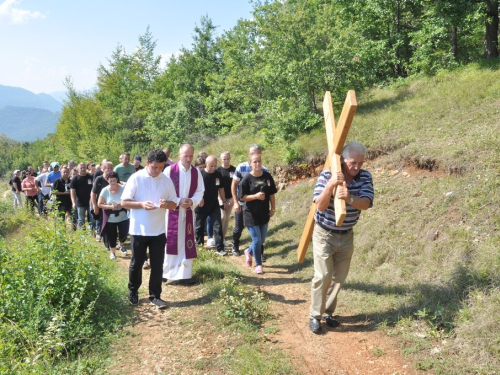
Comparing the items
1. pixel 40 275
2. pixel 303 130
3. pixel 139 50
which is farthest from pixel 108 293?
pixel 139 50

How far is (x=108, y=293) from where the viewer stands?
5465 mm

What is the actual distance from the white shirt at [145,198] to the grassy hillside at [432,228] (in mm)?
2744

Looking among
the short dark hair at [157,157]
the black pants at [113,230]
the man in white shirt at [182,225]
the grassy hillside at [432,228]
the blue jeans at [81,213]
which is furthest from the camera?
the blue jeans at [81,213]

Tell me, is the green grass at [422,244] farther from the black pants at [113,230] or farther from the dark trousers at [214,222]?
the black pants at [113,230]

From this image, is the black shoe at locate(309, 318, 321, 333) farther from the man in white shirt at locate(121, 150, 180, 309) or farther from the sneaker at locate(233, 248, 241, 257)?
the sneaker at locate(233, 248, 241, 257)

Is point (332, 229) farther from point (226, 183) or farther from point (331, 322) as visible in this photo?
point (226, 183)

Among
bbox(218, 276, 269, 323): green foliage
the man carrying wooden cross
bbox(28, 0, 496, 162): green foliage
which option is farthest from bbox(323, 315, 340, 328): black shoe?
bbox(28, 0, 496, 162): green foliage

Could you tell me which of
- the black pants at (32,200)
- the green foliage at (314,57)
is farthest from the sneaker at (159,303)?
the black pants at (32,200)

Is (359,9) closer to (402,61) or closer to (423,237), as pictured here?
(402,61)

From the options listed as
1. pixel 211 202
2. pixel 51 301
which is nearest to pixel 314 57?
pixel 211 202

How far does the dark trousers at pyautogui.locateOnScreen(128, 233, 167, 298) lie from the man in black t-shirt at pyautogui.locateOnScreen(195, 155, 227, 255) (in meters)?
2.84

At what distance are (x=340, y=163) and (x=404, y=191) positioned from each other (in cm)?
359

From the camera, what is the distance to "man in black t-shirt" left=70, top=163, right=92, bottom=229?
9836 mm

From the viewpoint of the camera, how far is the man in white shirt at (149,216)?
5.23m
